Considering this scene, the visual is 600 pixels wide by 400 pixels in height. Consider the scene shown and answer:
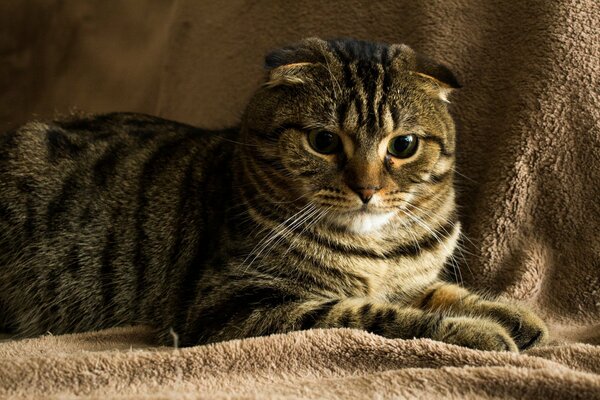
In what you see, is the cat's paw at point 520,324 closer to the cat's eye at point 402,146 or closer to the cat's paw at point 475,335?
the cat's paw at point 475,335

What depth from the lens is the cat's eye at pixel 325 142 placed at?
4.13ft

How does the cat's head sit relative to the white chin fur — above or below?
above

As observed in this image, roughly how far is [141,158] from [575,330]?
1.05m

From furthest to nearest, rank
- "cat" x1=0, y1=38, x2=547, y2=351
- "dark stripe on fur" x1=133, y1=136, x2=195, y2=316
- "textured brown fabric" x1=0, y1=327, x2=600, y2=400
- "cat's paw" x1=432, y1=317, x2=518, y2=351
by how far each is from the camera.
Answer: "dark stripe on fur" x1=133, y1=136, x2=195, y2=316, "cat" x1=0, y1=38, x2=547, y2=351, "cat's paw" x1=432, y1=317, x2=518, y2=351, "textured brown fabric" x1=0, y1=327, x2=600, y2=400

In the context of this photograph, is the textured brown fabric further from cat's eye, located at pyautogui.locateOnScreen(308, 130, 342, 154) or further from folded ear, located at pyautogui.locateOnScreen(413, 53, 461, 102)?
folded ear, located at pyautogui.locateOnScreen(413, 53, 461, 102)

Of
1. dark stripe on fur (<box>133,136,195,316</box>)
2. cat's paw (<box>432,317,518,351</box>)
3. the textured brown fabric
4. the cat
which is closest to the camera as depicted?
the textured brown fabric

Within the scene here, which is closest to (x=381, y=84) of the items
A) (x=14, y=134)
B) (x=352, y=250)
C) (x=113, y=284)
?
(x=352, y=250)

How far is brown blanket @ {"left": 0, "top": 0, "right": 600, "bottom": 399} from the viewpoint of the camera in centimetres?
96

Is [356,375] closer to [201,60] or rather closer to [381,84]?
[381,84]

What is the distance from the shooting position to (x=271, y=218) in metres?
1.33

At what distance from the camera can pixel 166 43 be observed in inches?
83.7

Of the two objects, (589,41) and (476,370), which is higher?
(589,41)

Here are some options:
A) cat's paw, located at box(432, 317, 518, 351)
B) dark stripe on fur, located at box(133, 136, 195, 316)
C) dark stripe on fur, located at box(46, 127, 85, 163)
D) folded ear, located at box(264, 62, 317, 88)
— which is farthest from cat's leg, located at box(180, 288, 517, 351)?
dark stripe on fur, located at box(46, 127, 85, 163)

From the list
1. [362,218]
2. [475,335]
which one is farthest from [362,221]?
[475,335]
